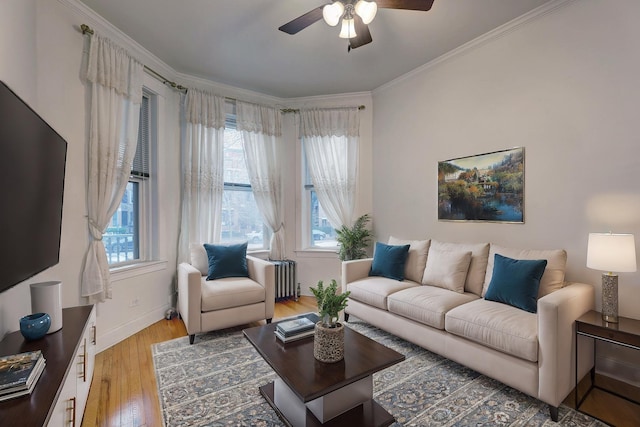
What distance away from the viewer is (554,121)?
2.58m

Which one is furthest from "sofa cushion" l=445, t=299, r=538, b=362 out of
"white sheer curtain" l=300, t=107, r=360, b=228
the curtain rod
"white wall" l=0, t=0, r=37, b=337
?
the curtain rod

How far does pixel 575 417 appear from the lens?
187 cm

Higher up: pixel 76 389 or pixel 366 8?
pixel 366 8

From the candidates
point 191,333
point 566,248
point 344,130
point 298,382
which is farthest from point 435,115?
point 191,333

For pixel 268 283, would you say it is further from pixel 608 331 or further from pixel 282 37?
pixel 608 331

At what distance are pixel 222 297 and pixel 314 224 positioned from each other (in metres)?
2.00

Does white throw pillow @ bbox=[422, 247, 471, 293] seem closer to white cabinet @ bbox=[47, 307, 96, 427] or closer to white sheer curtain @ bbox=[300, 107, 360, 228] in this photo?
white sheer curtain @ bbox=[300, 107, 360, 228]

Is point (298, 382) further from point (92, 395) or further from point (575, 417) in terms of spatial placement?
point (575, 417)

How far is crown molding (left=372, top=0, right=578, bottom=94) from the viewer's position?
2559 mm

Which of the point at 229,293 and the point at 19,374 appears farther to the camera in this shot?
the point at 229,293

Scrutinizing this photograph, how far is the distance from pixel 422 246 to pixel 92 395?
3.14 meters

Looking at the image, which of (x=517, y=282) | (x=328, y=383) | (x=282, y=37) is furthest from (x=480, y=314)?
(x=282, y=37)

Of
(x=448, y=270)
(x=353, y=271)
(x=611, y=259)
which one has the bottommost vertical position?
(x=353, y=271)

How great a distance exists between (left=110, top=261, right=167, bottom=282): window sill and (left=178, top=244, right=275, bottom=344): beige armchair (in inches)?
14.5
